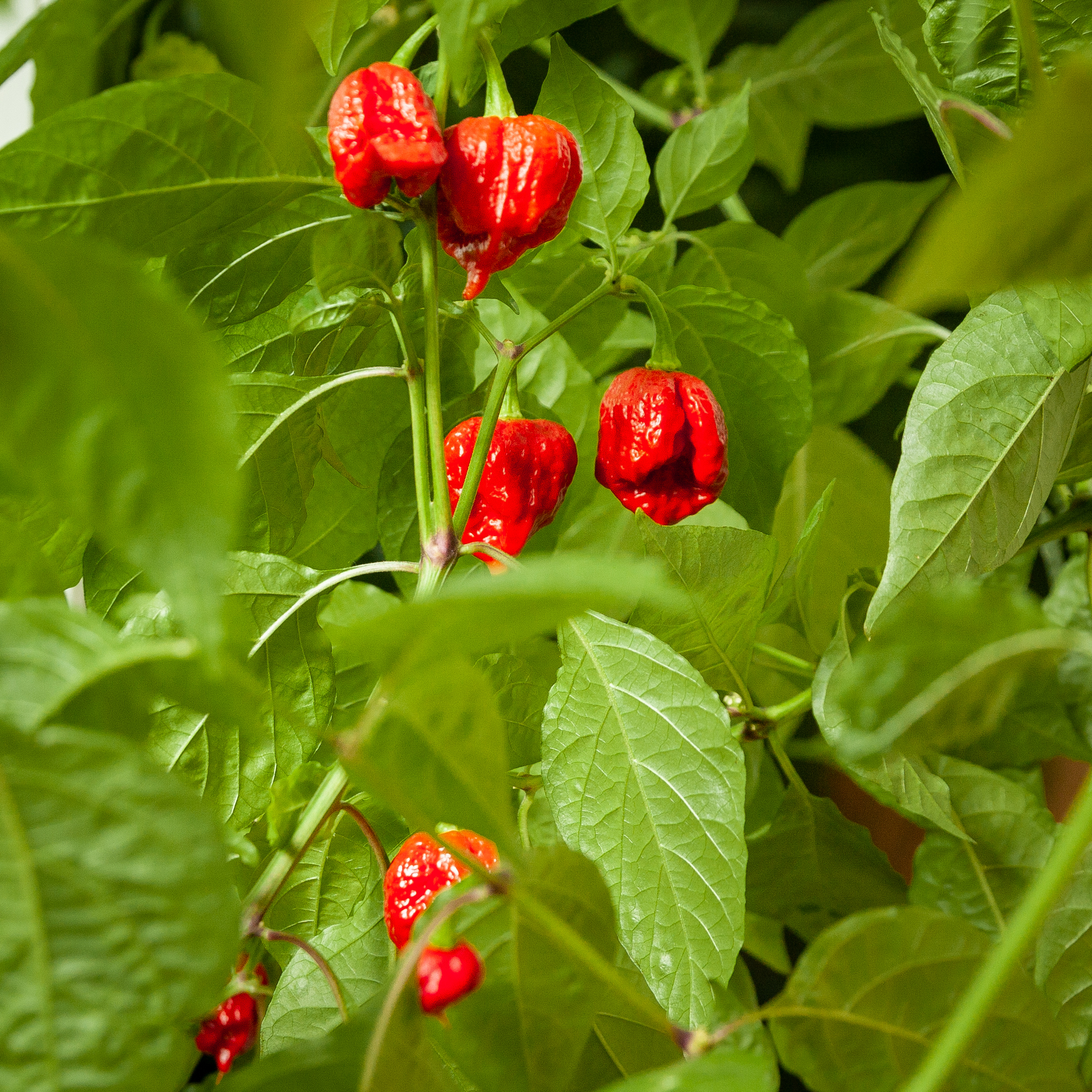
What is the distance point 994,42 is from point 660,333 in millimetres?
166

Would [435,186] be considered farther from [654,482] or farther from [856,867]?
[856,867]

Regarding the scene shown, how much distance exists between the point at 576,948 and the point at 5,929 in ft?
0.39

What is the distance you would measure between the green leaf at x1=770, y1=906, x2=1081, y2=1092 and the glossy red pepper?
0.25 metres

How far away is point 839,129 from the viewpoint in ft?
3.37

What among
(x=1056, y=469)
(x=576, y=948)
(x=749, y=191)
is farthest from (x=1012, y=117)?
(x=749, y=191)

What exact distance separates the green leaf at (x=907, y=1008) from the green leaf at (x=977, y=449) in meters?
0.13

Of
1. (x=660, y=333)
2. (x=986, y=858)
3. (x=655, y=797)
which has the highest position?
(x=660, y=333)

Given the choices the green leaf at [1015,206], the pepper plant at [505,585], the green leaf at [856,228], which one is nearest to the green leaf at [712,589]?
the pepper plant at [505,585]

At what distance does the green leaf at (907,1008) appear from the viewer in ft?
0.82

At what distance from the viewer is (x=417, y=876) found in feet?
1.16

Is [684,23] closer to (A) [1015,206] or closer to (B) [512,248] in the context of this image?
(B) [512,248]

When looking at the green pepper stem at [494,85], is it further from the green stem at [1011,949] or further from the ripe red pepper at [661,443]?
the green stem at [1011,949]

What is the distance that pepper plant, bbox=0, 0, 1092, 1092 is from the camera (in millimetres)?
188

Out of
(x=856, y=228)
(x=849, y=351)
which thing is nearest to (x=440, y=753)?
(x=849, y=351)
